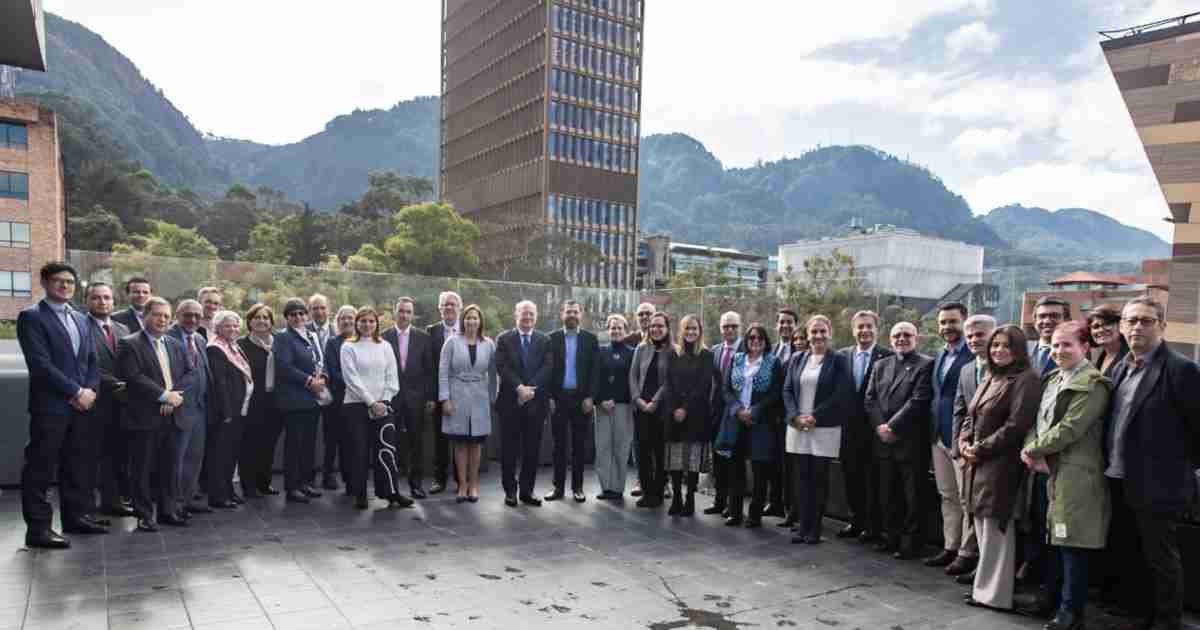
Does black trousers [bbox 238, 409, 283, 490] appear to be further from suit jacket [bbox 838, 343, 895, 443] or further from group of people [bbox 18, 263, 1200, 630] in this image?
suit jacket [bbox 838, 343, 895, 443]

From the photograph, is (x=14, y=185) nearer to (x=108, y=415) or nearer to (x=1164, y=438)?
(x=108, y=415)

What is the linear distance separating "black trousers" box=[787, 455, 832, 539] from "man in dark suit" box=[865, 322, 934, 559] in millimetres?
400

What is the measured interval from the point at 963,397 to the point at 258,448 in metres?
5.50

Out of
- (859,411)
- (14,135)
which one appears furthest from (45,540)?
(14,135)

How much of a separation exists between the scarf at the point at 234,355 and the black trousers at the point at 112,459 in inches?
34.2

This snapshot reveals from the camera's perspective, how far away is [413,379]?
6.92 metres

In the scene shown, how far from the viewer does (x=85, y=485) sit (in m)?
5.23

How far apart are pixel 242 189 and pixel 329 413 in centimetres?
7341

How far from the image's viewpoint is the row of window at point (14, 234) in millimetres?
45156

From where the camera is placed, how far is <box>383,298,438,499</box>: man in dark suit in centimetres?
686

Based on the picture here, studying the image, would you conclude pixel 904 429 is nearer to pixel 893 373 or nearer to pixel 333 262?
pixel 893 373

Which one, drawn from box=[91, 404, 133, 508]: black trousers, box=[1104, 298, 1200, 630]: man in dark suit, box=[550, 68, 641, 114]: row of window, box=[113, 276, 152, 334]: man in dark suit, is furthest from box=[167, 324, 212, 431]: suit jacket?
box=[550, 68, 641, 114]: row of window

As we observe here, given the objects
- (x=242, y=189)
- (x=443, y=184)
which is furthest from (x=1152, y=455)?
(x=443, y=184)

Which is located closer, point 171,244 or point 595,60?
point 171,244
